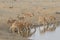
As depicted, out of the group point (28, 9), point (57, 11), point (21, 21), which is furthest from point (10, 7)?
point (57, 11)

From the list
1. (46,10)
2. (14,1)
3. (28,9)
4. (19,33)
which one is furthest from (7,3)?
(19,33)

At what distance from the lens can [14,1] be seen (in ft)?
5.07

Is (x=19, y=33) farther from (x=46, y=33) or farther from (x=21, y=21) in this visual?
(x=46, y=33)

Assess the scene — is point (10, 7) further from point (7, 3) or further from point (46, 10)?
point (46, 10)

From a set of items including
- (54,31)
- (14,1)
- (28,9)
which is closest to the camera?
(54,31)

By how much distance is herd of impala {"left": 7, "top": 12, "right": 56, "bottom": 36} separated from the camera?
3.78ft

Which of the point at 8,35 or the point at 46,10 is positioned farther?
the point at 46,10

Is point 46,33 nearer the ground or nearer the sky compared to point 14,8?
nearer the ground

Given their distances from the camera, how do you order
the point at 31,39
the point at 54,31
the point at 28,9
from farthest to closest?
the point at 28,9, the point at 54,31, the point at 31,39

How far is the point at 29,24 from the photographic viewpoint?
1198 mm

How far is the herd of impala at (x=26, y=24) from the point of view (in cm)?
115

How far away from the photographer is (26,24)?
46.5 inches

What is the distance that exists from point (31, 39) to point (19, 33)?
9 cm

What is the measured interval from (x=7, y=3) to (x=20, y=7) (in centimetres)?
13
